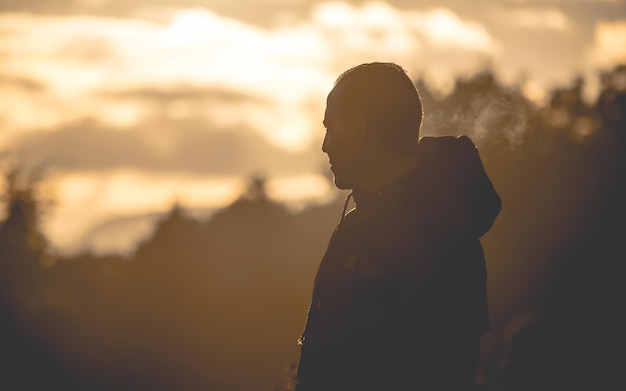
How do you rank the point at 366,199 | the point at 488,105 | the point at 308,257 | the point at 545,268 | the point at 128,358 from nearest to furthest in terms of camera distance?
the point at 366,199 → the point at 488,105 → the point at 545,268 → the point at 128,358 → the point at 308,257

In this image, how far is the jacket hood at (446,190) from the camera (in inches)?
161

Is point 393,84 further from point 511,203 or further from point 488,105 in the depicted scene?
point 511,203

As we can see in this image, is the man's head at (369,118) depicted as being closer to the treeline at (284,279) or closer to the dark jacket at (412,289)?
the dark jacket at (412,289)

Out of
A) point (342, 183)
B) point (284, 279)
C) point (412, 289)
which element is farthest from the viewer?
point (284, 279)

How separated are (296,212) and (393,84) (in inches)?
4175

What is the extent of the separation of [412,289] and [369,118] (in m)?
0.64

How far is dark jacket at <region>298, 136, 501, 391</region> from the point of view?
3.95 meters

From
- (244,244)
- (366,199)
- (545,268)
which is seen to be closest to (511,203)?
(545,268)

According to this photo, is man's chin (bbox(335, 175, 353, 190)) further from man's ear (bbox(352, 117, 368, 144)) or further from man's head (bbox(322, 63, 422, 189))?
man's ear (bbox(352, 117, 368, 144))

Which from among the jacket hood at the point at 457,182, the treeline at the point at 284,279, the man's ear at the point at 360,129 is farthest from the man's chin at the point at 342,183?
the treeline at the point at 284,279

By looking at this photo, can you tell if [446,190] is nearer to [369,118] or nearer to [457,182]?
[457,182]

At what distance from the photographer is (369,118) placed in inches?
161

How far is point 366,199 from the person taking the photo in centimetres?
421

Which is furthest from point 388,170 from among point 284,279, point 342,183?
point 284,279
